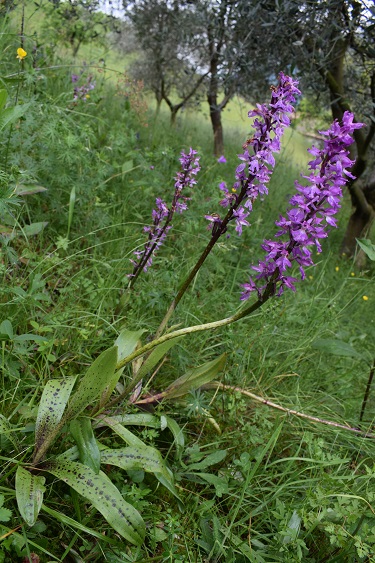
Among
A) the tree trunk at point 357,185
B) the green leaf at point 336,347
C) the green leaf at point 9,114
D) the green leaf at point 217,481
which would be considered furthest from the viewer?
the tree trunk at point 357,185

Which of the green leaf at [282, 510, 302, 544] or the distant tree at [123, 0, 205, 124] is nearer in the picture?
the green leaf at [282, 510, 302, 544]

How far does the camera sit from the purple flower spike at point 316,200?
1505 millimetres

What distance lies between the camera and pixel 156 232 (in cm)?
246

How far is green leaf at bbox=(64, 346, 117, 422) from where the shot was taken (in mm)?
1564

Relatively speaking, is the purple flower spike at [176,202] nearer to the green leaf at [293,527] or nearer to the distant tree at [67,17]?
the green leaf at [293,527]

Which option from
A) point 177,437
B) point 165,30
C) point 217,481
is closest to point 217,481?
point 217,481

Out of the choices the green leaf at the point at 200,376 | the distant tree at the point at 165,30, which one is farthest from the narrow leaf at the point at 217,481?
the distant tree at the point at 165,30

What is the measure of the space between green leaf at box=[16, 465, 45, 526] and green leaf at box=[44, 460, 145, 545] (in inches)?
2.8

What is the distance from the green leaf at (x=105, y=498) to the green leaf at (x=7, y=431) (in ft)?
0.51

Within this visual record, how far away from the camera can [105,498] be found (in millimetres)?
1521

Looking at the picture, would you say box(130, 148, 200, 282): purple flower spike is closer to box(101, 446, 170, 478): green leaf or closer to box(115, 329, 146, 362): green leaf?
box(115, 329, 146, 362): green leaf

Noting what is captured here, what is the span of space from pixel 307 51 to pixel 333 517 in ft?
14.8

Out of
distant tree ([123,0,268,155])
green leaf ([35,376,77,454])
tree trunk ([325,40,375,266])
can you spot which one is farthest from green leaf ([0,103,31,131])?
tree trunk ([325,40,375,266])

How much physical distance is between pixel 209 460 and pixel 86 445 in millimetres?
524
